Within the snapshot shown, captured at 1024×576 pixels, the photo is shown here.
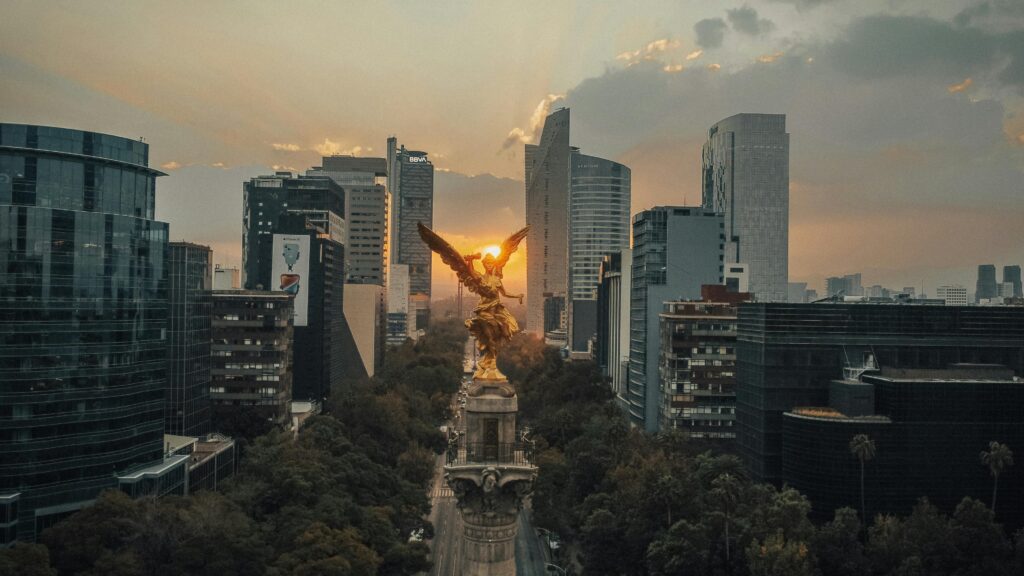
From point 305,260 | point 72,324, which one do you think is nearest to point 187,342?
point 72,324

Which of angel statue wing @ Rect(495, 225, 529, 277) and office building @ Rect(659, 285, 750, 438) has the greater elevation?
angel statue wing @ Rect(495, 225, 529, 277)

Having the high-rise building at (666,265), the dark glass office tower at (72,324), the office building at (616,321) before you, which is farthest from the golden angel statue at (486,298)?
the office building at (616,321)

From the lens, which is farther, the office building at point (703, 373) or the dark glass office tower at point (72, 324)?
the office building at point (703, 373)

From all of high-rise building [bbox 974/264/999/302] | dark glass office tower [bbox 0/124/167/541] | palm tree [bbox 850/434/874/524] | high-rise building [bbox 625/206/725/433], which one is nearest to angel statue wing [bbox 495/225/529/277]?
dark glass office tower [bbox 0/124/167/541]

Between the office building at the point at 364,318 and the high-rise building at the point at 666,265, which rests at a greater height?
the high-rise building at the point at 666,265

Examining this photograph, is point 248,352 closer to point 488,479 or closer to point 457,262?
point 457,262

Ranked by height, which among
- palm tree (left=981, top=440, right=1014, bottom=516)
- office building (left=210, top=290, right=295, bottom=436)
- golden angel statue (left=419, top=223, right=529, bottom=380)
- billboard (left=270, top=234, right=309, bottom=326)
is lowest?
palm tree (left=981, top=440, right=1014, bottom=516)

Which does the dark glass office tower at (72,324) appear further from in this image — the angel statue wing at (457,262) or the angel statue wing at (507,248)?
the angel statue wing at (507,248)

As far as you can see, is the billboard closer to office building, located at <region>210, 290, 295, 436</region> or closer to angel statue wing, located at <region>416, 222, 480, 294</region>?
office building, located at <region>210, 290, 295, 436</region>
